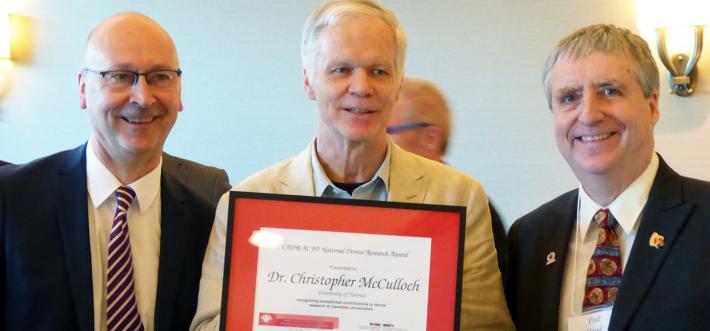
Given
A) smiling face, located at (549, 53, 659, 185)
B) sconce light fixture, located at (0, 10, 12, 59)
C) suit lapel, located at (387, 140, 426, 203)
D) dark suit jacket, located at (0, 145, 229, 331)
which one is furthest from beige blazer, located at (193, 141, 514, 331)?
sconce light fixture, located at (0, 10, 12, 59)

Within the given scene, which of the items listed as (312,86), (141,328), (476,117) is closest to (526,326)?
(312,86)

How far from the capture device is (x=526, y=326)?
8.80 feet

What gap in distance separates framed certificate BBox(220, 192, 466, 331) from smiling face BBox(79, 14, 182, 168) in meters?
0.53

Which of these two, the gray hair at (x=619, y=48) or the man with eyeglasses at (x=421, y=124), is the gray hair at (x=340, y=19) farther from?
the man with eyeglasses at (x=421, y=124)

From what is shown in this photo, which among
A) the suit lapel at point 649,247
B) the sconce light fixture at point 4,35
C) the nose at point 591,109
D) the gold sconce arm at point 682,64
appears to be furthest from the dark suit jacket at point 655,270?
the sconce light fixture at point 4,35

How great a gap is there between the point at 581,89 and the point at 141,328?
4.79 feet

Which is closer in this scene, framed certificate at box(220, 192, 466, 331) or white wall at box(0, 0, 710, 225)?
framed certificate at box(220, 192, 466, 331)

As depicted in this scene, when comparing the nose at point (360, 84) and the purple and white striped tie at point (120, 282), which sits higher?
the nose at point (360, 84)

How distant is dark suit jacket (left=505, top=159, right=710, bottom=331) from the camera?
2.37 meters

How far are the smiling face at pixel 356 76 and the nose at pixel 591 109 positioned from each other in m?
0.56

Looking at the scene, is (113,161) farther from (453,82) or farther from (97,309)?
(453,82)

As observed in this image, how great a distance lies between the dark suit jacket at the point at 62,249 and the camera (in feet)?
8.16

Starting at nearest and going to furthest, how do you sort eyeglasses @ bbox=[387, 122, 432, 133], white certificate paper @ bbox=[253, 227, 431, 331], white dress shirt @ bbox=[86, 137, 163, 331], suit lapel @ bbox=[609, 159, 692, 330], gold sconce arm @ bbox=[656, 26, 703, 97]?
white certificate paper @ bbox=[253, 227, 431, 331] < suit lapel @ bbox=[609, 159, 692, 330] < white dress shirt @ bbox=[86, 137, 163, 331] < eyeglasses @ bbox=[387, 122, 432, 133] < gold sconce arm @ bbox=[656, 26, 703, 97]

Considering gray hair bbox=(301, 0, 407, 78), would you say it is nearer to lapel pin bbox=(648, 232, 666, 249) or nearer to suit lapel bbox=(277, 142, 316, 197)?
suit lapel bbox=(277, 142, 316, 197)
